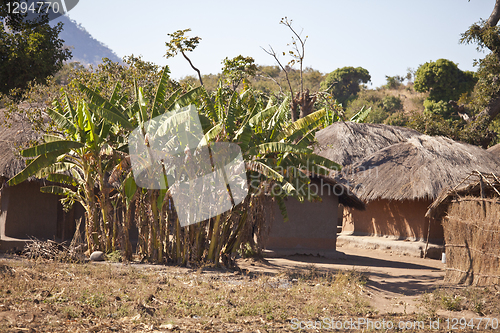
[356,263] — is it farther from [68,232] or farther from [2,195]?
[2,195]

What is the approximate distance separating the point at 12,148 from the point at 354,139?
11.4m

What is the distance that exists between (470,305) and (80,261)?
6.76 m

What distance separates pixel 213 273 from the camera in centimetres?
827

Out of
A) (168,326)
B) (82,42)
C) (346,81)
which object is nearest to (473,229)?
(168,326)

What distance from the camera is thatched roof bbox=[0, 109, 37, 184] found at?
10.4 m

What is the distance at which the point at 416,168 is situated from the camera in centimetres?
1373

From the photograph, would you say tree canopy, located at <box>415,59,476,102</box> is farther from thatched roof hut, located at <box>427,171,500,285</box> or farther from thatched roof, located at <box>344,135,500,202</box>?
thatched roof hut, located at <box>427,171,500,285</box>

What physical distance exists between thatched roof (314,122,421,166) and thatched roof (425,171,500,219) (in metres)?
6.92

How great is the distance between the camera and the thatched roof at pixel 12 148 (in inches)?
409

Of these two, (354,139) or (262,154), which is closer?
(262,154)

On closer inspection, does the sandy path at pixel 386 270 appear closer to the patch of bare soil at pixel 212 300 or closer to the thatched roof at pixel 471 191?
the patch of bare soil at pixel 212 300

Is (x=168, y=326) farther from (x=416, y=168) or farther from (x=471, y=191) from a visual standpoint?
(x=416, y=168)

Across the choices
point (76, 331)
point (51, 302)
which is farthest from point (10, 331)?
point (51, 302)

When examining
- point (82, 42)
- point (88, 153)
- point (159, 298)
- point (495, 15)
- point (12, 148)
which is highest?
point (82, 42)
